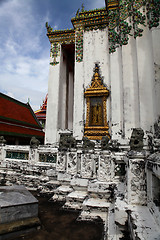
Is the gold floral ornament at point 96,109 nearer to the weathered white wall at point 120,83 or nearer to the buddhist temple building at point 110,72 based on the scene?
the buddhist temple building at point 110,72

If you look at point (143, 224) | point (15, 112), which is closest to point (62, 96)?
point (15, 112)

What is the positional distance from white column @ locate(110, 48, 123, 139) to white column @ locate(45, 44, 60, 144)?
3.76 metres

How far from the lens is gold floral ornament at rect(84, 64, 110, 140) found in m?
8.59

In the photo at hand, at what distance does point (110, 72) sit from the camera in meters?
8.81

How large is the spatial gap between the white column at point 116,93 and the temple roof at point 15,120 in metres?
7.17

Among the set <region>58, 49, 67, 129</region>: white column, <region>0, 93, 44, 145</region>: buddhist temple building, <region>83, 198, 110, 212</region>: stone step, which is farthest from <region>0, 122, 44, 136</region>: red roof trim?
<region>83, 198, 110, 212</region>: stone step

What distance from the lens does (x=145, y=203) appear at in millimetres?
2574

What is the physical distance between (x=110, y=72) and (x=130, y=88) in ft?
5.57

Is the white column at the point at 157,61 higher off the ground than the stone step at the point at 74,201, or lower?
higher

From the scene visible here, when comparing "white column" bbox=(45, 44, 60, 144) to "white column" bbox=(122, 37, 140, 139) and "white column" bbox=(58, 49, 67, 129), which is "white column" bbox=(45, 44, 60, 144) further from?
"white column" bbox=(122, 37, 140, 139)

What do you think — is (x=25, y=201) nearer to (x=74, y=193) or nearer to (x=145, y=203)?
(x=74, y=193)

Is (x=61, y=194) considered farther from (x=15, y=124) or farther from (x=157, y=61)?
(x=15, y=124)

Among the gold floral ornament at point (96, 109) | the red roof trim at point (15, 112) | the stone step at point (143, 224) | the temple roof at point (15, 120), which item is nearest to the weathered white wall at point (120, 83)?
the gold floral ornament at point (96, 109)

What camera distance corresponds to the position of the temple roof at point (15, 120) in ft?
37.3
